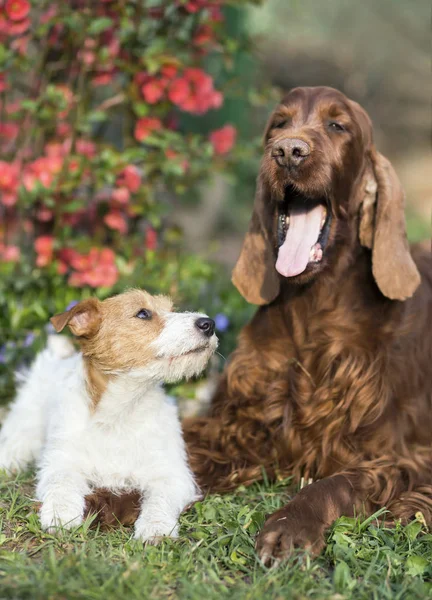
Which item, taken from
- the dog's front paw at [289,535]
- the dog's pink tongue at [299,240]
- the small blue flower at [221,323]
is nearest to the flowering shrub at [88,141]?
the small blue flower at [221,323]

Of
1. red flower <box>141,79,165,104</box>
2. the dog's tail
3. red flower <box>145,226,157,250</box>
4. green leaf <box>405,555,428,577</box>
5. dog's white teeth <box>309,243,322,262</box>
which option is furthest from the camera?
red flower <box>145,226,157,250</box>

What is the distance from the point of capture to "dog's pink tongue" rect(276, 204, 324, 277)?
139 inches

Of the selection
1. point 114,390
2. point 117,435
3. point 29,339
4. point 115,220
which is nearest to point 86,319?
point 114,390

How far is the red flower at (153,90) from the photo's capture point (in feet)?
17.3

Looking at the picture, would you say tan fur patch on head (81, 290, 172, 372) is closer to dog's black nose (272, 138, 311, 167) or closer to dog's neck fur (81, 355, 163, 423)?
dog's neck fur (81, 355, 163, 423)

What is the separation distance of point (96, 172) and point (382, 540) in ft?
10.2

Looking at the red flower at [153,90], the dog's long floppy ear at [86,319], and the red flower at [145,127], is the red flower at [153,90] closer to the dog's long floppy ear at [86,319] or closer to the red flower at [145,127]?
the red flower at [145,127]

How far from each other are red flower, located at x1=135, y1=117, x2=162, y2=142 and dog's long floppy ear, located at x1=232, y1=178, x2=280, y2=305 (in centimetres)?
179

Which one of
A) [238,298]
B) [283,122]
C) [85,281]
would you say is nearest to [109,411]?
[283,122]

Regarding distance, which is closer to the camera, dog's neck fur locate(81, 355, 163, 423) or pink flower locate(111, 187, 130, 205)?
dog's neck fur locate(81, 355, 163, 423)

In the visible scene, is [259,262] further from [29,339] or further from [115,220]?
[115,220]

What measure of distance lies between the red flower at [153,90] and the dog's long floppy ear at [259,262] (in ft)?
5.78

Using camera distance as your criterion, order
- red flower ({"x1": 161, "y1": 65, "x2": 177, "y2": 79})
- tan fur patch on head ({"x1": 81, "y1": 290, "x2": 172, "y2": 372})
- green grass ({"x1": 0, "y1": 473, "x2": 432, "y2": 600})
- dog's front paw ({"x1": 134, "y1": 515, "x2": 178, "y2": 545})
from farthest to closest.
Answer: red flower ({"x1": 161, "y1": 65, "x2": 177, "y2": 79}), tan fur patch on head ({"x1": 81, "y1": 290, "x2": 172, "y2": 372}), dog's front paw ({"x1": 134, "y1": 515, "x2": 178, "y2": 545}), green grass ({"x1": 0, "y1": 473, "x2": 432, "y2": 600})

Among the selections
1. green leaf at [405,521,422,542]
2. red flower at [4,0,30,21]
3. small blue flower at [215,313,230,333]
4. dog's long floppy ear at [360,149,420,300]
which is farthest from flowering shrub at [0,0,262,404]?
green leaf at [405,521,422,542]
